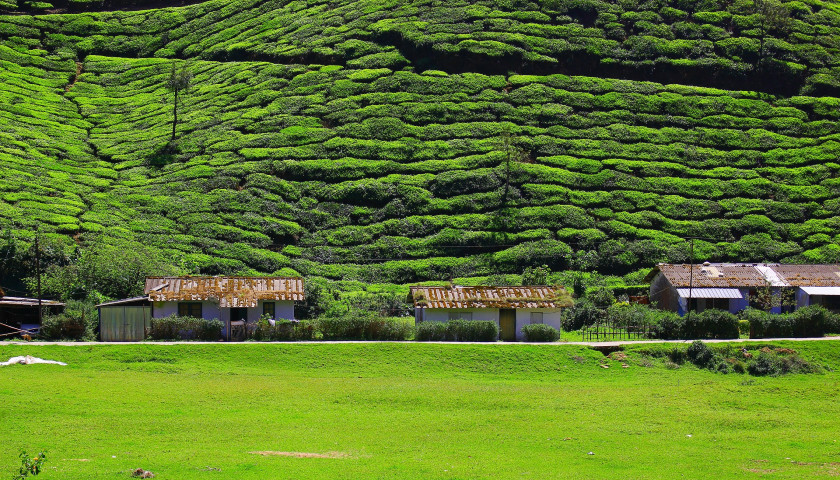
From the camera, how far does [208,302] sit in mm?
53562

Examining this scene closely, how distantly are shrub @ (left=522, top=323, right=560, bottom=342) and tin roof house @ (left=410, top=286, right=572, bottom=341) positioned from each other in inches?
65.9

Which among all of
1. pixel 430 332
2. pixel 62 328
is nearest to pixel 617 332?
pixel 430 332

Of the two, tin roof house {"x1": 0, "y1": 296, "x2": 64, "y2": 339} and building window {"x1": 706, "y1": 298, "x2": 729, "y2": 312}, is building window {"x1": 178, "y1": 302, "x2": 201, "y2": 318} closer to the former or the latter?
tin roof house {"x1": 0, "y1": 296, "x2": 64, "y2": 339}

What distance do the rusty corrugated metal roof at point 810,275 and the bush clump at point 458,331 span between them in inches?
1161

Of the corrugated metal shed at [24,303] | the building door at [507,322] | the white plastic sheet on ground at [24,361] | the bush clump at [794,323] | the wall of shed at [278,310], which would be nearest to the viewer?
the white plastic sheet on ground at [24,361]

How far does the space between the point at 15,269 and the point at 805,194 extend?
79.8 metres

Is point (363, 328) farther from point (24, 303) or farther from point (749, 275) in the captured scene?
point (749, 275)

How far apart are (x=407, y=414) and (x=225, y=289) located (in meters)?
25.3

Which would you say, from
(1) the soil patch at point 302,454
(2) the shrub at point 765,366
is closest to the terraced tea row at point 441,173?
(2) the shrub at point 765,366

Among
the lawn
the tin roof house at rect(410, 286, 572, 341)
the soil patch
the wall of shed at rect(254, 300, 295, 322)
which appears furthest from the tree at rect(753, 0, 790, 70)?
the soil patch

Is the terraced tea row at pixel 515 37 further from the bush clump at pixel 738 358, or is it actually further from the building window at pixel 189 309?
the bush clump at pixel 738 358

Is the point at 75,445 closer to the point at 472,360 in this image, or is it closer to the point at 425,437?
the point at 425,437

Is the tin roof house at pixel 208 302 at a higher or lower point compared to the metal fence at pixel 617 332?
higher

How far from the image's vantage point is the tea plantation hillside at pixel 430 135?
80750 millimetres
